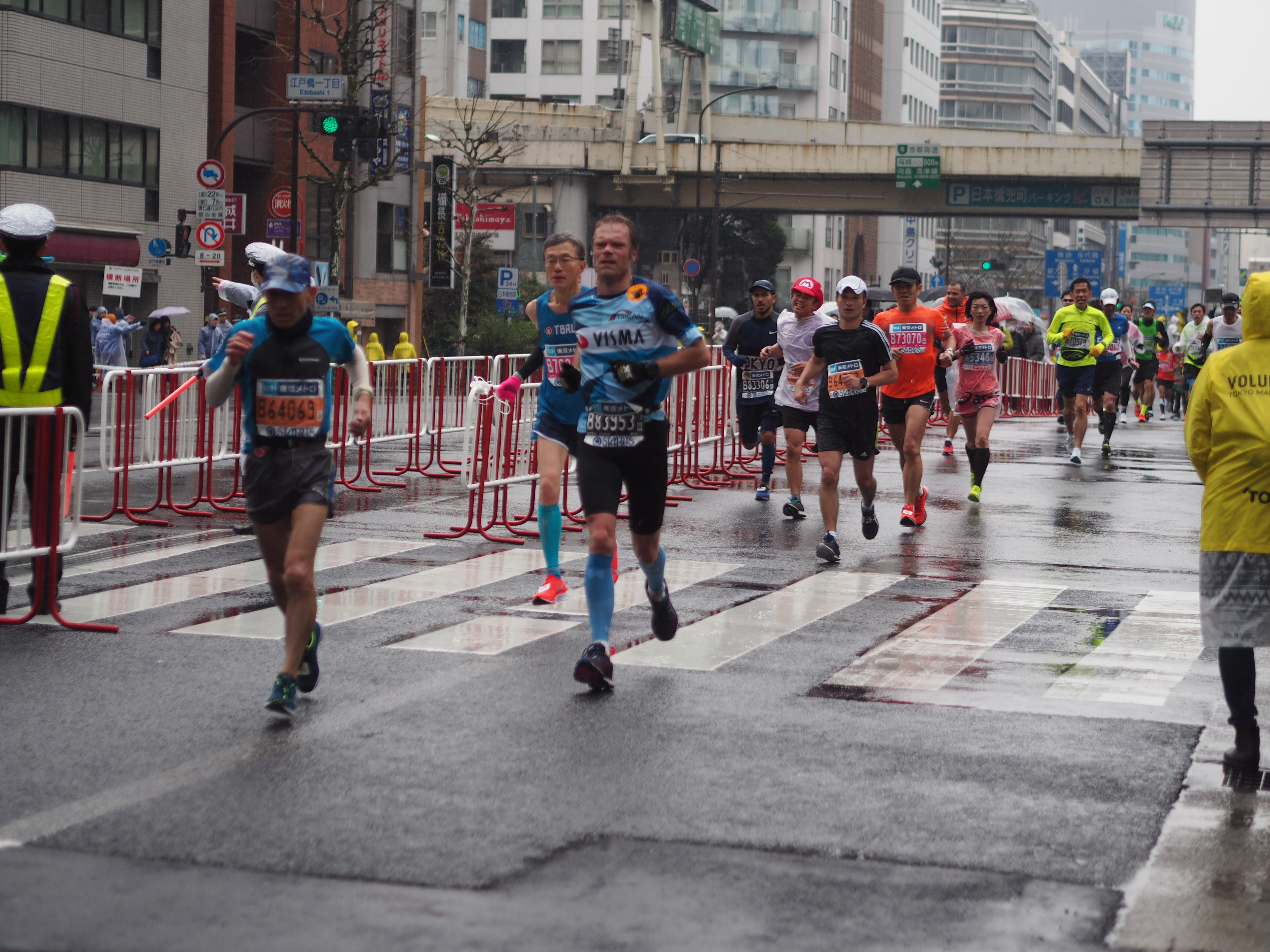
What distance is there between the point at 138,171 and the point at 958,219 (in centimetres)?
11710

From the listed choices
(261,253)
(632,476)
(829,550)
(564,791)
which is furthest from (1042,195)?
(564,791)

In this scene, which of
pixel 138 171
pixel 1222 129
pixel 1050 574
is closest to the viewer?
pixel 1050 574

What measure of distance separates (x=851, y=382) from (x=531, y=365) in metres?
2.65

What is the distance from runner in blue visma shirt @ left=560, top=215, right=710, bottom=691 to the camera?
770 centimetres

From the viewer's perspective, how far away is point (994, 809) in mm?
5688

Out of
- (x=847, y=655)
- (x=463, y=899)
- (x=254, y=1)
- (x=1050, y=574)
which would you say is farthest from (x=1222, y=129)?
(x=463, y=899)

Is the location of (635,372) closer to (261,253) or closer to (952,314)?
(261,253)

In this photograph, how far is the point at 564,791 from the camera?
5.81 m

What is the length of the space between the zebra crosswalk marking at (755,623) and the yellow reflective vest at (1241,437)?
2511 mm

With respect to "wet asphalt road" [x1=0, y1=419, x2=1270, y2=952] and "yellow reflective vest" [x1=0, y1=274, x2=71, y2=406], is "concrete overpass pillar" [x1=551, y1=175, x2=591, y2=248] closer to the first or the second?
"yellow reflective vest" [x1=0, y1=274, x2=71, y2=406]

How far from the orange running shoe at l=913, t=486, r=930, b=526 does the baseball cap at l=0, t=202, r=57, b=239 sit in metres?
7.32

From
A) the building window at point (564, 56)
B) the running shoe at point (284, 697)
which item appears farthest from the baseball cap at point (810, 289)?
the building window at point (564, 56)

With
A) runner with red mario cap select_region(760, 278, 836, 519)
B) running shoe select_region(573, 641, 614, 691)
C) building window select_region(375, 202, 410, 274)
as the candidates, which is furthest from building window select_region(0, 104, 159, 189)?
running shoe select_region(573, 641, 614, 691)

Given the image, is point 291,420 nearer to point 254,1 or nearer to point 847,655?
point 847,655
